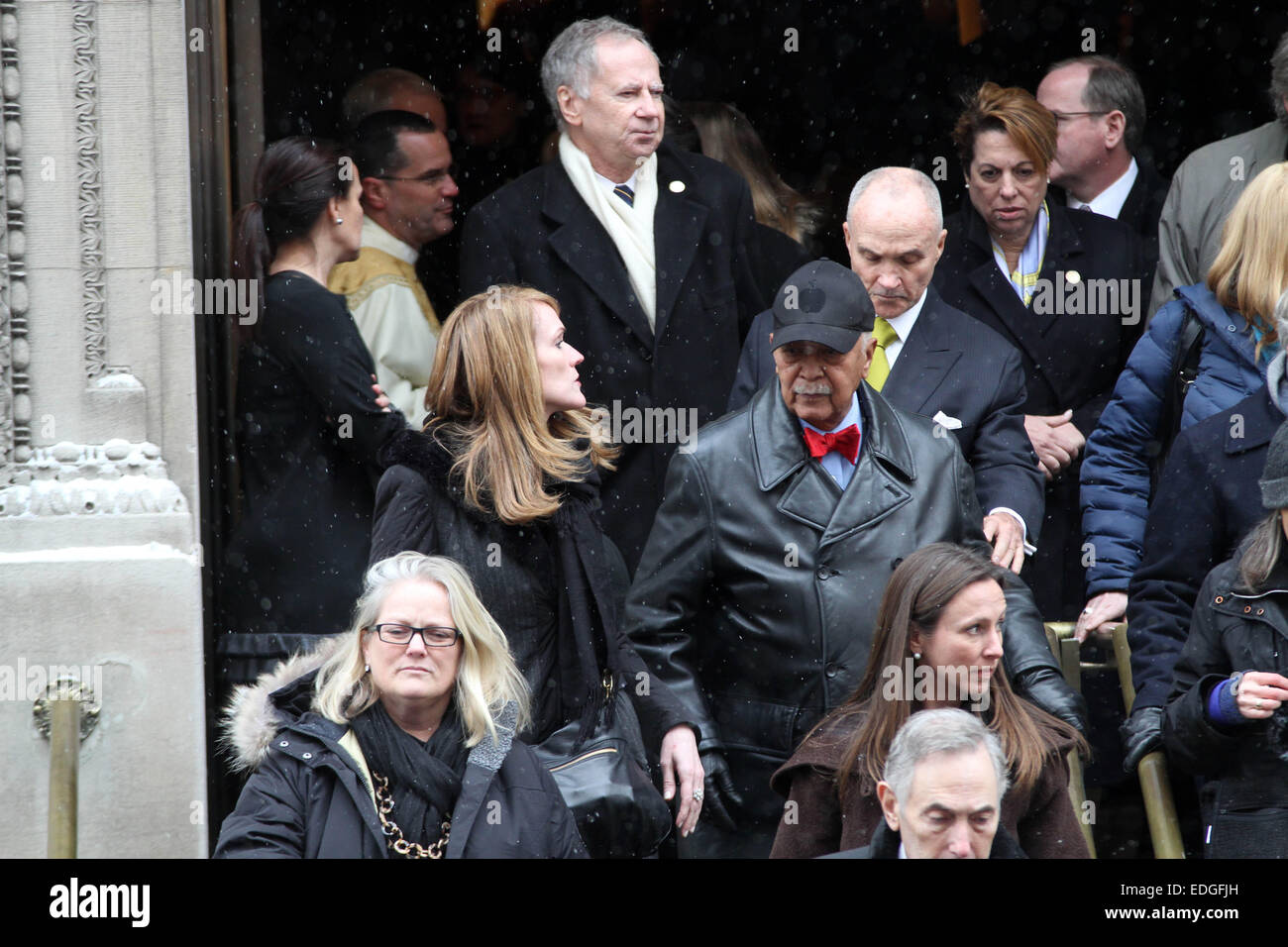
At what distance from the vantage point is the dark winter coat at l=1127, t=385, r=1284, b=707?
18.6ft

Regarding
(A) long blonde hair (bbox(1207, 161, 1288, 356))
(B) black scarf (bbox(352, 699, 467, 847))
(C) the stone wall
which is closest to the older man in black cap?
(B) black scarf (bbox(352, 699, 467, 847))

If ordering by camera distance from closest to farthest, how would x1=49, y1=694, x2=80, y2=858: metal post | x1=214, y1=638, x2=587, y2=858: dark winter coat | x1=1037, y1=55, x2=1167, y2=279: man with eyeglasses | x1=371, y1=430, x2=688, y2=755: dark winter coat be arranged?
x1=214, y1=638, x2=587, y2=858: dark winter coat, x1=371, y1=430, x2=688, y2=755: dark winter coat, x1=49, y1=694, x2=80, y2=858: metal post, x1=1037, y1=55, x2=1167, y2=279: man with eyeglasses

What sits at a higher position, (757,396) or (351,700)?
(757,396)

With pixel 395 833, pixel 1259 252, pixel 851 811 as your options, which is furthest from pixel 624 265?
pixel 395 833

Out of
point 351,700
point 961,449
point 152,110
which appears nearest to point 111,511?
point 152,110

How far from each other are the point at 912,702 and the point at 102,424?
10.1ft

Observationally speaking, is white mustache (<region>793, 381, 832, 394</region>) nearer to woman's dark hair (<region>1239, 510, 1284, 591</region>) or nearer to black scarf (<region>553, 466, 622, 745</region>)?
black scarf (<region>553, 466, 622, 745</region>)

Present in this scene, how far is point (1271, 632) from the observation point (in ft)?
17.0

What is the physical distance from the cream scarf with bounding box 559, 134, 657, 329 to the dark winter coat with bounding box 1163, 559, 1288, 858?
244 centimetres

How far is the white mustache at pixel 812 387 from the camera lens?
18.4 ft

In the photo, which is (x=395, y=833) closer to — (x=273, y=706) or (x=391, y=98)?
(x=273, y=706)

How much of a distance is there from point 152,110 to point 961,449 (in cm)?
291

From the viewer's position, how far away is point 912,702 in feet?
16.3
